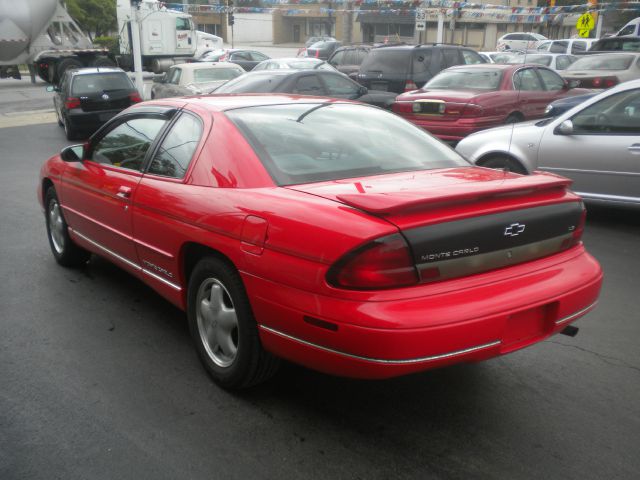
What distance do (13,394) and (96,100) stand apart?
1243cm

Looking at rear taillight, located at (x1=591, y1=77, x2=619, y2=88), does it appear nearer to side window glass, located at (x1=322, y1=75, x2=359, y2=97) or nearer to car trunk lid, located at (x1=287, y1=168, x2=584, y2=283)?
side window glass, located at (x1=322, y1=75, x2=359, y2=97)

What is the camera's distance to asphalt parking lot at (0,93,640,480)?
2.94 metres

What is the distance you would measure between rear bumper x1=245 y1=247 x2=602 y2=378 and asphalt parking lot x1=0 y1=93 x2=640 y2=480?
0.43 metres

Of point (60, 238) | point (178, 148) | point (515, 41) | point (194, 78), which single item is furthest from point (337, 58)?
point (515, 41)

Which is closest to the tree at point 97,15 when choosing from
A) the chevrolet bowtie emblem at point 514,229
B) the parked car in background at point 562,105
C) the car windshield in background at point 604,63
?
the car windshield in background at point 604,63

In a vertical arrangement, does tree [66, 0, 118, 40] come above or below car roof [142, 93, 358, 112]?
above

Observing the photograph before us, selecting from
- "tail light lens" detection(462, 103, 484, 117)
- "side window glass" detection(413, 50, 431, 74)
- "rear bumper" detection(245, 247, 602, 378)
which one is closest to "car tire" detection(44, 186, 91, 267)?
"rear bumper" detection(245, 247, 602, 378)

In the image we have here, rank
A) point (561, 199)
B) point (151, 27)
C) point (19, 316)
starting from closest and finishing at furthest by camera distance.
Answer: point (561, 199) < point (19, 316) < point (151, 27)

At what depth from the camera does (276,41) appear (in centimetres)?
6981

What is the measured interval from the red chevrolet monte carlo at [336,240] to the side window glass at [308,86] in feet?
26.2

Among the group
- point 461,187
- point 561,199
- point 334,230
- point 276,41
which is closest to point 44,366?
point 334,230

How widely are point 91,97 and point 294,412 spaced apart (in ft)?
43.2

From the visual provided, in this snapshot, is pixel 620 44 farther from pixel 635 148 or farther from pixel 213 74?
pixel 635 148

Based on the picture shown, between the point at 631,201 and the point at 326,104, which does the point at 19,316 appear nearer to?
the point at 326,104
